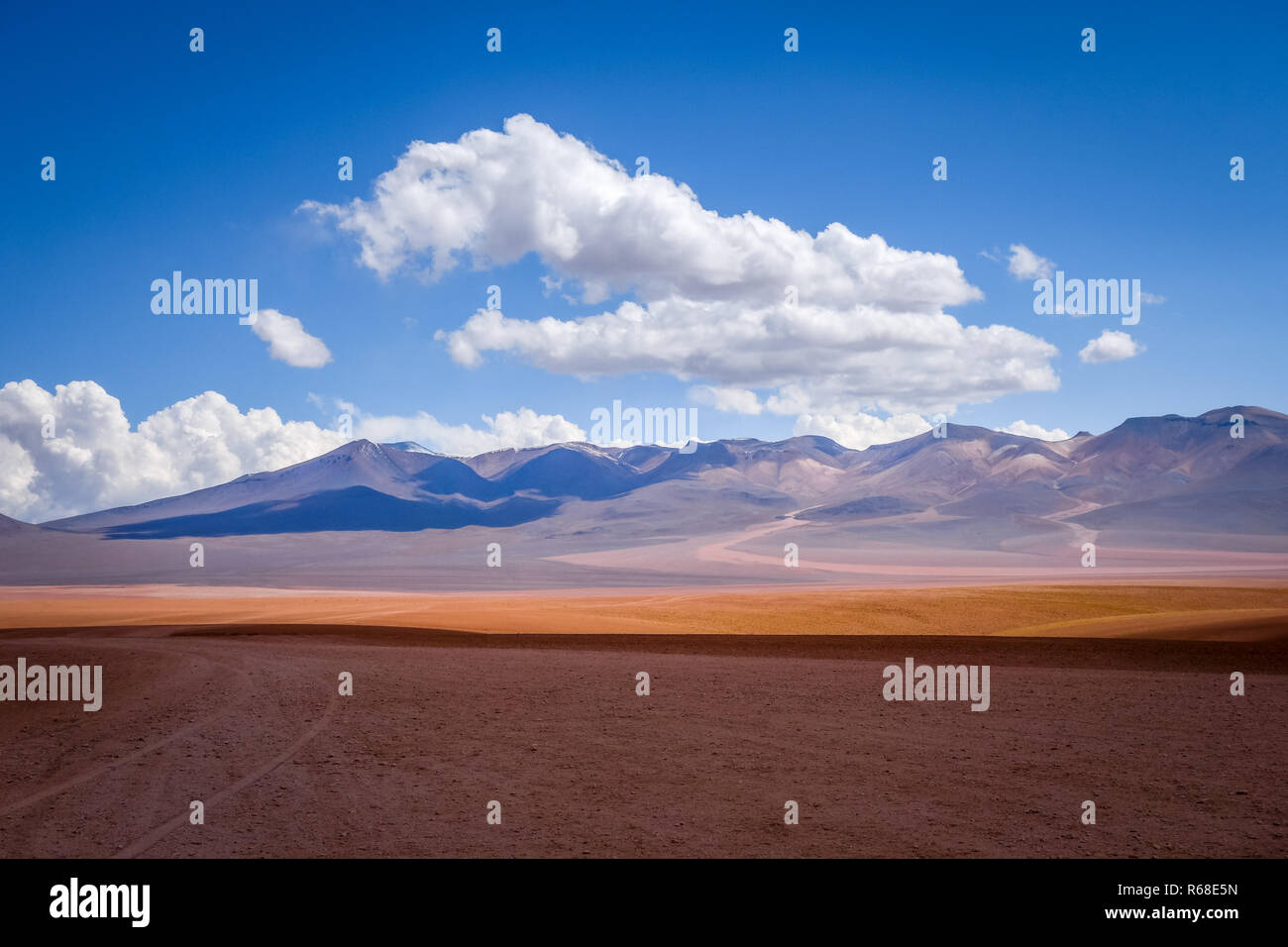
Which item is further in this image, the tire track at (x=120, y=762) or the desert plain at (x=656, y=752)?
the tire track at (x=120, y=762)

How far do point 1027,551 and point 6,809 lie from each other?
11906cm

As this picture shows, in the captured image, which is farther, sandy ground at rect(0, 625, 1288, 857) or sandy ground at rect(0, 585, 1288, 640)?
sandy ground at rect(0, 585, 1288, 640)

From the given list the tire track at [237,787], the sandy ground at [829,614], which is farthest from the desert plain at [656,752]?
the sandy ground at [829,614]

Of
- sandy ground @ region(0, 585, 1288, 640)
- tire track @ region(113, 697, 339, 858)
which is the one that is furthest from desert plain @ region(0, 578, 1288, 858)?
sandy ground @ region(0, 585, 1288, 640)

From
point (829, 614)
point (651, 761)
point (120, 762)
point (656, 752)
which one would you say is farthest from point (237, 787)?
point (829, 614)

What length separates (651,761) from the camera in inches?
410

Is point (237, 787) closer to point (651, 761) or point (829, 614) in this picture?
point (651, 761)

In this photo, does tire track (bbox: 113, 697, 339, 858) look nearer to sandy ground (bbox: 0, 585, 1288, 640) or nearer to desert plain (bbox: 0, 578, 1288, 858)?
desert plain (bbox: 0, 578, 1288, 858)

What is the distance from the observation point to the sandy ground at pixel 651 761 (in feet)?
25.5

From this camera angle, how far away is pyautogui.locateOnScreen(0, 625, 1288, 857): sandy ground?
7.78 meters

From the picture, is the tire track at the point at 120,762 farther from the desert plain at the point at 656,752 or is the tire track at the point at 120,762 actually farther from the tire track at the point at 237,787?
the tire track at the point at 237,787

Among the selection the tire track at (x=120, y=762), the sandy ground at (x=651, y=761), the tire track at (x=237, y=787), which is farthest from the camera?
the tire track at (x=120, y=762)

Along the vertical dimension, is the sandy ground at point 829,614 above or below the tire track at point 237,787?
below
